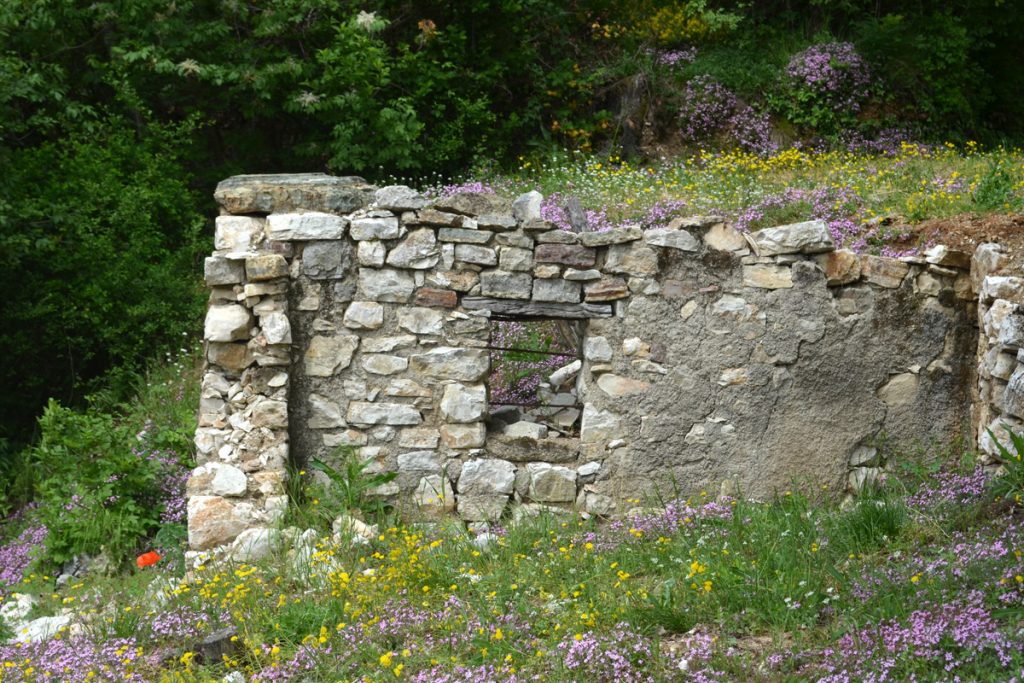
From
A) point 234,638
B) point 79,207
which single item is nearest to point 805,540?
point 234,638

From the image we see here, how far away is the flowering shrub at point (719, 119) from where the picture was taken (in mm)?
12039

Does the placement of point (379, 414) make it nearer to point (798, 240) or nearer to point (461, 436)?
point (461, 436)

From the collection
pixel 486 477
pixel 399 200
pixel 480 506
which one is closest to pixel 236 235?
pixel 399 200

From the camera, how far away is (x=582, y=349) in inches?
253

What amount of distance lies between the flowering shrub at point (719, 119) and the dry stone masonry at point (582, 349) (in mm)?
6104

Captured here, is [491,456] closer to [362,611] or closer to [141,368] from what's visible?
[362,611]

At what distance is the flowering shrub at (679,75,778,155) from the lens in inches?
474

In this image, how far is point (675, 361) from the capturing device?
6254mm

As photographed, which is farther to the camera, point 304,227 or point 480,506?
point 480,506

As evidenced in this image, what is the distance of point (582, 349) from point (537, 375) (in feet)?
5.69

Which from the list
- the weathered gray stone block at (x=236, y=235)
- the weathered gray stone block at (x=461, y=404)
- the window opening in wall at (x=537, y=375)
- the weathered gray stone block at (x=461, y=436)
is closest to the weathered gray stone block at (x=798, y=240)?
the window opening in wall at (x=537, y=375)

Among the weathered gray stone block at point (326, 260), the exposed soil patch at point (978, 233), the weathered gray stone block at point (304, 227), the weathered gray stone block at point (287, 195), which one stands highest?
the exposed soil patch at point (978, 233)

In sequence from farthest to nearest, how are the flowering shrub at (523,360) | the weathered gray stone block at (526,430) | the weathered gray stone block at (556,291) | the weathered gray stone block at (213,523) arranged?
the flowering shrub at (523,360), the weathered gray stone block at (526,430), the weathered gray stone block at (556,291), the weathered gray stone block at (213,523)

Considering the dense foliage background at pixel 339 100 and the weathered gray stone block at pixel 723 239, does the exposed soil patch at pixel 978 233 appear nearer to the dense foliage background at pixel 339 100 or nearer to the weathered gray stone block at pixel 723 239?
the weathered gray stone block at pixel 723 239
